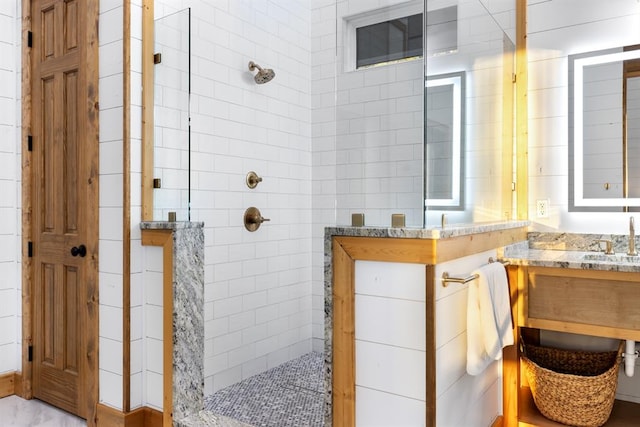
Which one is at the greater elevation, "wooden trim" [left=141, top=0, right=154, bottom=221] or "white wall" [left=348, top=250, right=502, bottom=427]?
"wooden trim" [left=141, top=0, right=154, bottom=221]

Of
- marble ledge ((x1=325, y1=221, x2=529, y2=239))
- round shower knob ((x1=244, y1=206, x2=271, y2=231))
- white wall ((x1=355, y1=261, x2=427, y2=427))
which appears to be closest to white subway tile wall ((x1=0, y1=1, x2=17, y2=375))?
round shower knob ((x1=244, y1=206, x2=271, y2=231))

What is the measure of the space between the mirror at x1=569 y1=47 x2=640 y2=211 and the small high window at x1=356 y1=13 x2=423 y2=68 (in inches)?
50.8

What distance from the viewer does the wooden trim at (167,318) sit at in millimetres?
2320

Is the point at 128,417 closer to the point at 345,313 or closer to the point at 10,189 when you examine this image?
the point at 345,313

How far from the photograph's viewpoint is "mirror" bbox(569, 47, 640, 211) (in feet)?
8.40

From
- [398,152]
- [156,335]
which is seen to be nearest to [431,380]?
[398,152]

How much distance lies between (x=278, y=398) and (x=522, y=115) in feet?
7.15

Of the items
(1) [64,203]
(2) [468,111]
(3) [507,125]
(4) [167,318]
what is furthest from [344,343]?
(1) [64,203]

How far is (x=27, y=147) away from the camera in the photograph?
9.52ft

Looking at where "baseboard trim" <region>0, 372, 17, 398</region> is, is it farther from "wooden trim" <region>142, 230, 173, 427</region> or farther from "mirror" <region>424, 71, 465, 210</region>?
"mirror" <region>424, 71, 465, 210</region>

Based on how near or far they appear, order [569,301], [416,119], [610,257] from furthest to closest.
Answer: [610,257] → [569,301] → [416,119]

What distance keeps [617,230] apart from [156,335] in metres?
2.43

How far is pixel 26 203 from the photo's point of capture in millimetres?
2904

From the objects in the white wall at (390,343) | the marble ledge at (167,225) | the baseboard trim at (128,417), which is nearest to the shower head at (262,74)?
the marble ledge at (167,225)
